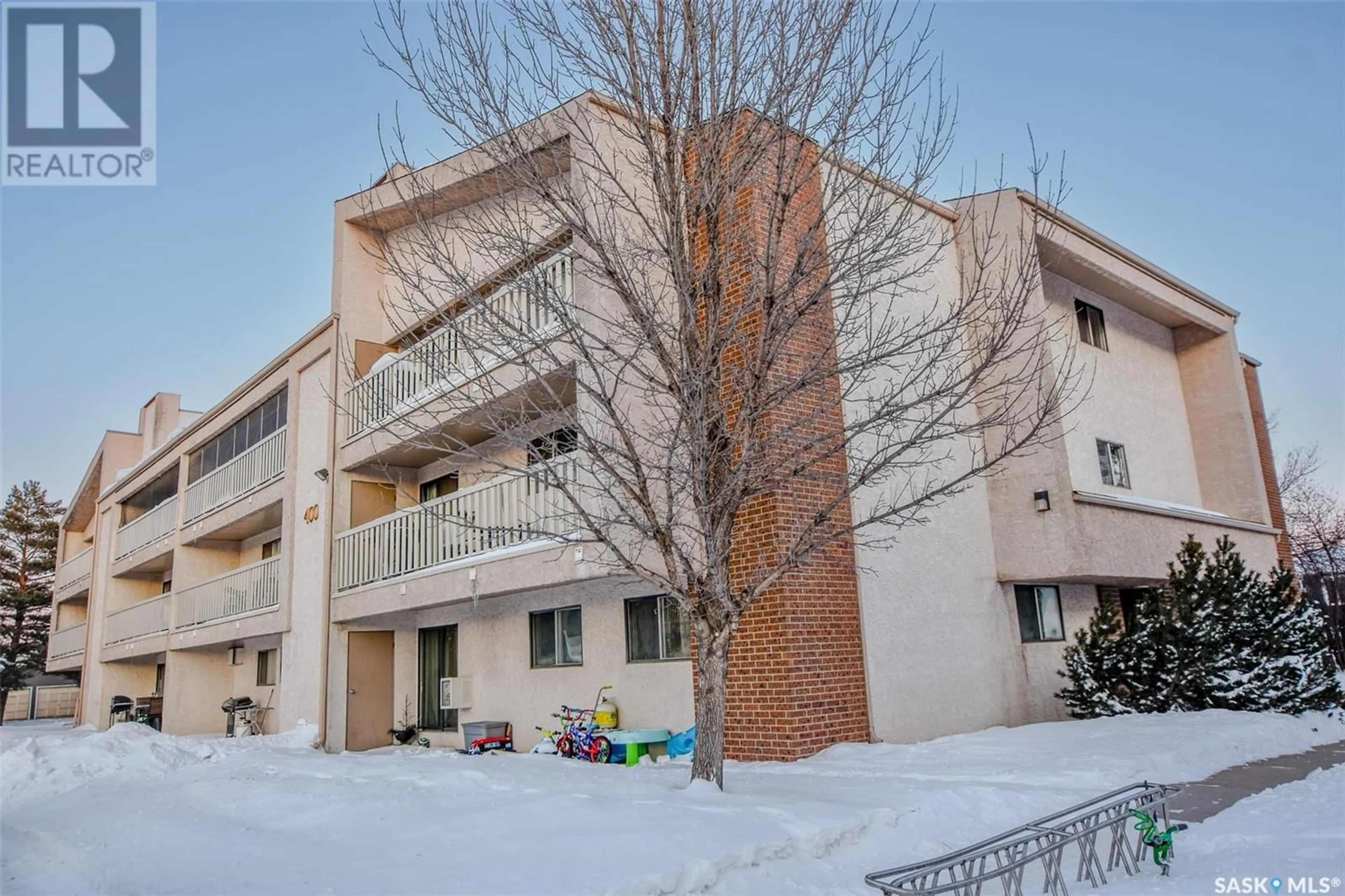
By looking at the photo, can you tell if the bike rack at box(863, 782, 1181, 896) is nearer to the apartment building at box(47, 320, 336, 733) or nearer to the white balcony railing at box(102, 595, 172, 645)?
the apartment building at box(47, 320, 336, 733)

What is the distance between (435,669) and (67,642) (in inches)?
950

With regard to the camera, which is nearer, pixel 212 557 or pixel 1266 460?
pixel 1266 460

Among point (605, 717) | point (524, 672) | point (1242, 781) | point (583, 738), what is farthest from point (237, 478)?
point (1242, 781)

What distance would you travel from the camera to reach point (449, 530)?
13820 millimetres

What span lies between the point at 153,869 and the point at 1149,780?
858cm

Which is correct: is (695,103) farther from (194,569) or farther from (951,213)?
(194,569)

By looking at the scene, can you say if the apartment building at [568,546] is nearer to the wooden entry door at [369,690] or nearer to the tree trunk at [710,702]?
the wooden entry door at [369,690]

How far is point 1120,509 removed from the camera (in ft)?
47.1

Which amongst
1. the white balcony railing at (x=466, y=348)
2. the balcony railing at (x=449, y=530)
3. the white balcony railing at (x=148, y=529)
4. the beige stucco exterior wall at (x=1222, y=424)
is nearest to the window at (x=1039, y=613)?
the beige stucco exterior wall at (x=1222, y=424)

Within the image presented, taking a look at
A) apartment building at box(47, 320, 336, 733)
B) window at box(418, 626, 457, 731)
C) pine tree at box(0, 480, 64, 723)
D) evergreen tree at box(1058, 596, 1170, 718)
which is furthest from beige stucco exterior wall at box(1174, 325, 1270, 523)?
pine tree at box(0, 480, 64, 723)

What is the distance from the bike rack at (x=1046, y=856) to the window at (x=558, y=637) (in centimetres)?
720

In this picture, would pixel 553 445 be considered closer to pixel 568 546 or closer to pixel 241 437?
pixel 568 546

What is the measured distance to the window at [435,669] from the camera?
15.8m

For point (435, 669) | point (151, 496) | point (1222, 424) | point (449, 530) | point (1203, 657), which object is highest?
point (151, 496)
